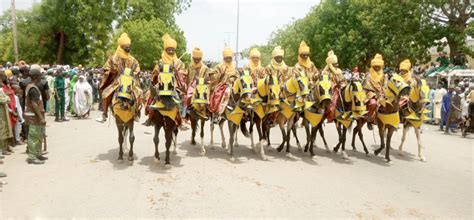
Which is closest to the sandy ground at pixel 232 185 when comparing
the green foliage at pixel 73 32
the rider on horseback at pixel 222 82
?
the rider on horseback at pixel 222 82

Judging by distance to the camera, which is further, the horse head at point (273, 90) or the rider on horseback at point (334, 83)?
the rider on horseback at point (334, 83)

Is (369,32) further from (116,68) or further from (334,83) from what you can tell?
(116,68)

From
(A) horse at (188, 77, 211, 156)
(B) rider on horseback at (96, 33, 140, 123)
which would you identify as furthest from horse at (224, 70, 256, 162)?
(B) rider on horseback at (96, 33, 140, 123)

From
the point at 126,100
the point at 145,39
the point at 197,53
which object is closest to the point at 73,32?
the point at 145,39

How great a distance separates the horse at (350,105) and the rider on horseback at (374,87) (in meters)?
0.34

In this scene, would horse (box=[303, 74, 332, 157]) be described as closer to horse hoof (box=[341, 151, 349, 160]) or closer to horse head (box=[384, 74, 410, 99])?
horse hoof (box=[341, 151, 349, 160])

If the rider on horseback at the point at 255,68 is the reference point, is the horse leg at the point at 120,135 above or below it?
below

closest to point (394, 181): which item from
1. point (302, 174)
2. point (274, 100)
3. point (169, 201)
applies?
point (302, 174)

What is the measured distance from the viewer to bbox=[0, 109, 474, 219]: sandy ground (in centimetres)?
560

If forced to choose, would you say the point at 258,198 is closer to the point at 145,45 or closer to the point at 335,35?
the point at 335,35

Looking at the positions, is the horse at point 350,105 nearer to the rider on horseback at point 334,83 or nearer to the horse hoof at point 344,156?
the horse hoof at point 344,156

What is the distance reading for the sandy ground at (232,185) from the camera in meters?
5.60

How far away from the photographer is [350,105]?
344 inches

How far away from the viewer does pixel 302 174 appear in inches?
299
